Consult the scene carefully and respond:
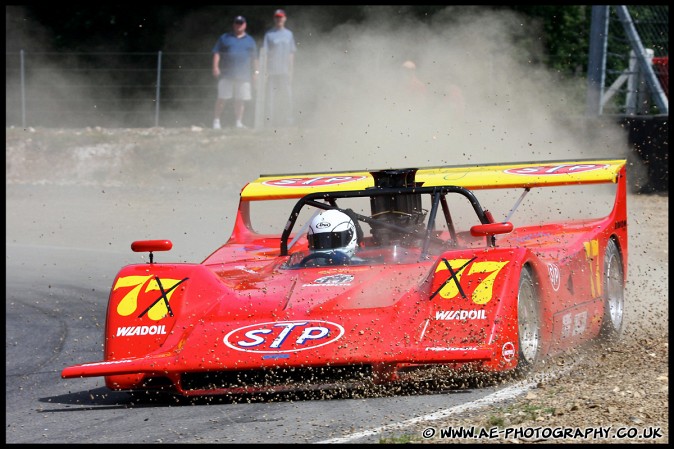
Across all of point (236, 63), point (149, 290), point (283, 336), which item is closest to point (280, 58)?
point (236, 63)

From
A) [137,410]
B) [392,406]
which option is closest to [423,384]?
[392,406]

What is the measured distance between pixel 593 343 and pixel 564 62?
14295 mm

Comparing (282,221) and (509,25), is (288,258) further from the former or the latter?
(509,25)

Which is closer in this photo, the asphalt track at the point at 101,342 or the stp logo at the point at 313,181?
the asphalt track at the point at 101,342

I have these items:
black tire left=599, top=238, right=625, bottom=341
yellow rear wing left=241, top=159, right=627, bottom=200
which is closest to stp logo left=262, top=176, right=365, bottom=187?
yellow rear wing left=241, top=159, right=627, bottom=200

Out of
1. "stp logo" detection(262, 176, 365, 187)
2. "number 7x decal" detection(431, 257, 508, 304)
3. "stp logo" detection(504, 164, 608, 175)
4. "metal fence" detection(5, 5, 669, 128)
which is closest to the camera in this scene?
"number 7x decal" detection(431, 257, 508, 304)

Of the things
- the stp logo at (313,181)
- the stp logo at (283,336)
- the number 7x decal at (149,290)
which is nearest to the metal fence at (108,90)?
the stp logo at (313,181)

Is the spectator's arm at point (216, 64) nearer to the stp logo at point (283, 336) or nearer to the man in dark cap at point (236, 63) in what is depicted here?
the man in dark cap at point (236, 63)

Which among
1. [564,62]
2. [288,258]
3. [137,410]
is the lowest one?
[137,410]

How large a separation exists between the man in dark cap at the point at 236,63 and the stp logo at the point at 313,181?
9.80m

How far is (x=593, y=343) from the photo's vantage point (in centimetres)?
841

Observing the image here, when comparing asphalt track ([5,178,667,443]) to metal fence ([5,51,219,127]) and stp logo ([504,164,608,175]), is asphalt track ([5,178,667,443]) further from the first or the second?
metal fence ([5,51,219,127])

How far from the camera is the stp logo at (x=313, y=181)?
948 cm

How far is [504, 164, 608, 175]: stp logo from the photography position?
29.7ft
